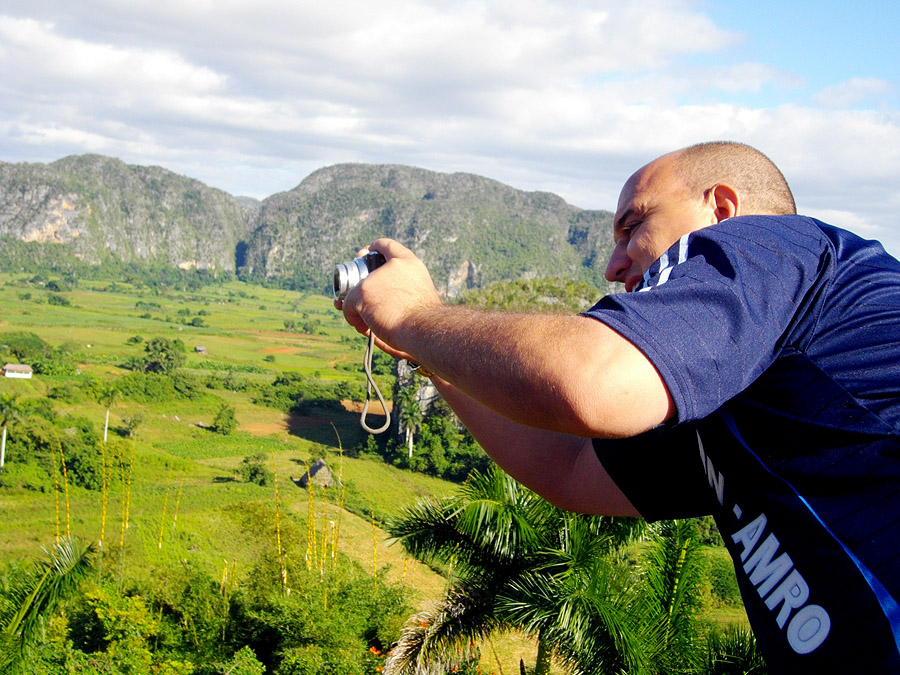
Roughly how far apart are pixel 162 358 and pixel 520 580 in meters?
55.6

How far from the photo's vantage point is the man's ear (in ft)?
4.25

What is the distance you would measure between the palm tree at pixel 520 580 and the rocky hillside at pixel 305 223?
132m

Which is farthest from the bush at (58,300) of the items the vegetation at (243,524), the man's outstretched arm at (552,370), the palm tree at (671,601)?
the man's outstretched arm at (552,370)

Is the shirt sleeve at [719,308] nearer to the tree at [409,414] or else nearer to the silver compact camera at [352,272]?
the silver compact camera at [352,272]

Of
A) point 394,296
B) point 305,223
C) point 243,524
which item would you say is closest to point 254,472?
point 243,524

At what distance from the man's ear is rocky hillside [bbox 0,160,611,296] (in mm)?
138740

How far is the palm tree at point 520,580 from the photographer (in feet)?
20.3

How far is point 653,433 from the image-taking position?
54.4 inches

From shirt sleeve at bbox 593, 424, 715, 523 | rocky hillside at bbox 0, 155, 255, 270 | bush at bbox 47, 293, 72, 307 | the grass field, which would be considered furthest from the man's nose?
rocky hillside at bbox 0, 155, 255, 270

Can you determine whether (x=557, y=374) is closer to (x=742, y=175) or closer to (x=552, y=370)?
(x=552, y=370)

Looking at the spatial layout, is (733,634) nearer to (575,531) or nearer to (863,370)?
(575,531)

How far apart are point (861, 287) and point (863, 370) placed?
5.2 inches

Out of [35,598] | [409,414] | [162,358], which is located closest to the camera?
[35,598]

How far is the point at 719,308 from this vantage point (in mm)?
894
